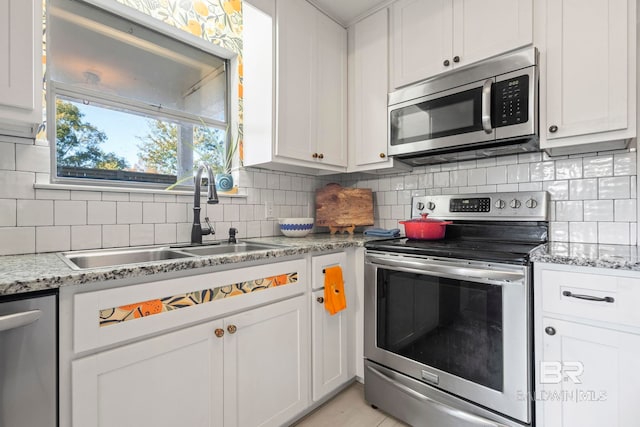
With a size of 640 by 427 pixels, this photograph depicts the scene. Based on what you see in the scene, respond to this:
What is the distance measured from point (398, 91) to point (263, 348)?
174 centimetres

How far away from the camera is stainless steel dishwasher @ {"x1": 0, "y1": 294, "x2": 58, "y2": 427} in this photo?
2.57 feet

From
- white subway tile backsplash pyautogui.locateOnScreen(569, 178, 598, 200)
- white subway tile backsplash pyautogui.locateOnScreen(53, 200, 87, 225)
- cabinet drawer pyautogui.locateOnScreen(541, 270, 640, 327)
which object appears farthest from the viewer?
white subway tile backsplash pyautogui.locateOnScreen(569, 178, 598, 200)

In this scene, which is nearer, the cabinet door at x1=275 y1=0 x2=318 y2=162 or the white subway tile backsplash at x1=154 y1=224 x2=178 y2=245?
the white subway tile backsplash at x1=154 y1=224 x2=178 y2=245

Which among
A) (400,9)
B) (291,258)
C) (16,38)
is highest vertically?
(400,9)

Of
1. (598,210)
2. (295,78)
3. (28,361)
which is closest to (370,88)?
(295,78)

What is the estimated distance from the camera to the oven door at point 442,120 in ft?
5.45

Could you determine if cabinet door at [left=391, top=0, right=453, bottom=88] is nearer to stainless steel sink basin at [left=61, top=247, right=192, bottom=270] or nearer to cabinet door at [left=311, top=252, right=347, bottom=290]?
cabinet door at [left=311, top=252, right=347, bottom=290]

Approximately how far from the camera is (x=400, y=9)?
6.65 feet

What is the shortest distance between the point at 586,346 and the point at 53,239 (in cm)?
222

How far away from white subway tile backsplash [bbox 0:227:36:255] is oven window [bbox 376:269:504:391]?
1.65m

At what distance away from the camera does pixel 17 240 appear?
129cm

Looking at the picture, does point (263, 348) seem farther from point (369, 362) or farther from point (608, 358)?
point (608, 358)

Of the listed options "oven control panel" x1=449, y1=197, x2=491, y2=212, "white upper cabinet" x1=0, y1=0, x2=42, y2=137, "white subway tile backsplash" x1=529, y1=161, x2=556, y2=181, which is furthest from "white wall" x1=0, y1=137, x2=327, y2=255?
"white subway tile backsplash" x1=529, y1=161, x2=556, y2=181

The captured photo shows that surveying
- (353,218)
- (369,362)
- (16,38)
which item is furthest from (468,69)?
(16,38)
